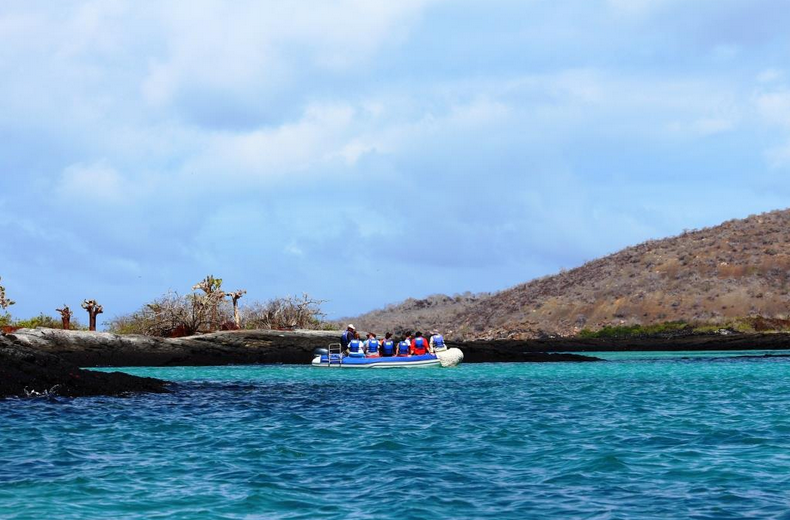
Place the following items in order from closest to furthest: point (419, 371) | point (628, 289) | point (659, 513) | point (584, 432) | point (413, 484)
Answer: point (659, 513)
point (413, 484)
point (584, 432)
point (419, 371)
point (628, 289)

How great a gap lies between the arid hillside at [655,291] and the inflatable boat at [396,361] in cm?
4329

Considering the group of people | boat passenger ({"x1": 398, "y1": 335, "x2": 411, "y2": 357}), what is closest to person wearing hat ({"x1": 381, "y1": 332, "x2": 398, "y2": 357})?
the group of people

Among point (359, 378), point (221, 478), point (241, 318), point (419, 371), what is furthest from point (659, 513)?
point (241, 318)

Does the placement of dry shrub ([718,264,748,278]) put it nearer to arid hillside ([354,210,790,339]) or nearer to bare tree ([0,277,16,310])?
arid hillside ([354,210,790,339])

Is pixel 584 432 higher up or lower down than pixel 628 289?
lower down

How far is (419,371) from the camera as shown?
4328 centimetres

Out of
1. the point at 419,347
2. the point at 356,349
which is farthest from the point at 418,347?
the point at 356,349

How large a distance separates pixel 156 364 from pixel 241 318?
1699 centimetres

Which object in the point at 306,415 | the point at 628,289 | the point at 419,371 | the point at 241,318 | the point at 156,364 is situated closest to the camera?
the point at 306,415

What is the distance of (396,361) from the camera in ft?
149

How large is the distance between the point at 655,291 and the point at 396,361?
55905 millimetres

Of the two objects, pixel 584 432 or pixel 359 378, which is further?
pixel 359 378

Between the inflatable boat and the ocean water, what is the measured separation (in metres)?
15.0

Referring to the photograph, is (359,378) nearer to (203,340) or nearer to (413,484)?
(203,340)
